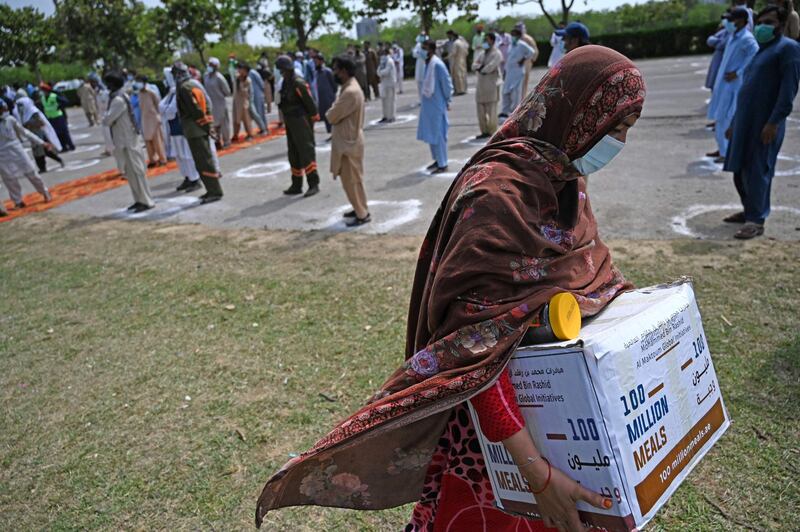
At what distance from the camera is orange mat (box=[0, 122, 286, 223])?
10.1m

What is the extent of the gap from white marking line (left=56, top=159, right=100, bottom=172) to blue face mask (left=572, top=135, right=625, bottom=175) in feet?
50.2

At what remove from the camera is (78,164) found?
1459 centimetres

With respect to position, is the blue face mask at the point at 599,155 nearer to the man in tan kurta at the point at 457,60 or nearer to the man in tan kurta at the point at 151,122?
the man in tan kurta at the point at 151,122

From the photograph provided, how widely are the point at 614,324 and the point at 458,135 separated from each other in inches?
418

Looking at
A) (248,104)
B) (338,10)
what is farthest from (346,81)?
(338,10)

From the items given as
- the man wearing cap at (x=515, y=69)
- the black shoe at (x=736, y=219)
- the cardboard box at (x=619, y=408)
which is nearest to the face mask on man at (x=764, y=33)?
the black shoe at (x=736, y=219)

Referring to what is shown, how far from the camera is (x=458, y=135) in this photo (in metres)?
11.5

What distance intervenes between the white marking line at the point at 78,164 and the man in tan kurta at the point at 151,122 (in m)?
2.77

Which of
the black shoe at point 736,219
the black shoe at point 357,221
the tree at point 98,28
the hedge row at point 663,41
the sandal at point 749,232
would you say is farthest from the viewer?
the tree at point 98,28

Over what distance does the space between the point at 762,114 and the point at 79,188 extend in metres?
11.8

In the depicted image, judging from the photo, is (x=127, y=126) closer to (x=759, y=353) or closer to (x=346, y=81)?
(x=346, y=81)

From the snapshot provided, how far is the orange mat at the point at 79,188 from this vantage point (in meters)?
10.1

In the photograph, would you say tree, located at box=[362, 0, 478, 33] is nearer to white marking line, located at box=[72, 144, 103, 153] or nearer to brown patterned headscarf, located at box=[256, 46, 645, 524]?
white marking line, located at box=[72, 144, 103, 153]

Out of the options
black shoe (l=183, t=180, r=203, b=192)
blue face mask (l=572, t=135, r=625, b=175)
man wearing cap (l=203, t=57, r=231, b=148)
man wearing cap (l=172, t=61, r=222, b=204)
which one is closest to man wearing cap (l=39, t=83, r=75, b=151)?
man wearing cap (l=203, t=57, r=231, b=148)
